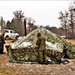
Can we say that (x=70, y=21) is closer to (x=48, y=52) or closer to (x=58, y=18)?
(x=58, y=18)

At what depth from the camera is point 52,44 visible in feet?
52.2

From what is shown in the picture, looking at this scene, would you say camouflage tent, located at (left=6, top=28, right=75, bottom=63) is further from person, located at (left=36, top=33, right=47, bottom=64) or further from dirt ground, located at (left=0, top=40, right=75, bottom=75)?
dirt ground, located at (left=0, top=40, right=75, bottom=75)

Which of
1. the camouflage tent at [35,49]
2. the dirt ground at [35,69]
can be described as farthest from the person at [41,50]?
the dirt ground at [35,69]

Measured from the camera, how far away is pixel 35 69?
12.8m

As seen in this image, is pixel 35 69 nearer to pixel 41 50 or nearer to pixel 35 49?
pixel 41 50

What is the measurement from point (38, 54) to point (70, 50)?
2901 millimetres

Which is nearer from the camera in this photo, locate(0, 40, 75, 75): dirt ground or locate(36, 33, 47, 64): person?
locate(0, 40, 75, 75): dirt ground

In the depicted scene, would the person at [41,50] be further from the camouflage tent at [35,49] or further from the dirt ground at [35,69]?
the dirt ground at [35,69]

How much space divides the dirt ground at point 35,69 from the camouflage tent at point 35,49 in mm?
750

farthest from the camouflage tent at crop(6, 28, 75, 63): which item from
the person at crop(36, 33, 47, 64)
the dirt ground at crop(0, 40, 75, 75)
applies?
the dirt ground at crop(0, 40, 75, 75)

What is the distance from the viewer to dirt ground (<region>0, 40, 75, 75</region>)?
1199cm

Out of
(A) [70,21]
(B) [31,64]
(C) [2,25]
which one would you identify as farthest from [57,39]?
(C) [2,25]

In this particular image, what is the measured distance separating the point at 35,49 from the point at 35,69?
8.47ft

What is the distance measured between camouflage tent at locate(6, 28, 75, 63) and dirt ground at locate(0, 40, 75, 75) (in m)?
0.75
